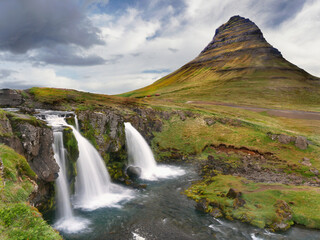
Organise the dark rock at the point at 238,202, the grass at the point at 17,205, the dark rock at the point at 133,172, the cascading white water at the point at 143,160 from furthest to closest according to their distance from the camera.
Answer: the cascading white water at the point at 143,160
the dark rock at the point at 133,172
the dark rock at the point at 238,202
the grass at the point at 17,205

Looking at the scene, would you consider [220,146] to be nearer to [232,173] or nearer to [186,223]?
[232,173]

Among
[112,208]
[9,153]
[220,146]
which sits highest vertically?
[9,153]

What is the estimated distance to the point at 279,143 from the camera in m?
44.2

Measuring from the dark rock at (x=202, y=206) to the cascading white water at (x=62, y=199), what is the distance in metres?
12.4

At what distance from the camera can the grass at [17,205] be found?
9.15 meters

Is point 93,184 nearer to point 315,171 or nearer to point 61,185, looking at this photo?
point 61,185

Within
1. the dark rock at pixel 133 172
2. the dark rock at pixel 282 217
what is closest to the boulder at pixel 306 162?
the dark rock at pixel 282 217

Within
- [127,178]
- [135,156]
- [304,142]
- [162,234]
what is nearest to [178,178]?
[127,178]

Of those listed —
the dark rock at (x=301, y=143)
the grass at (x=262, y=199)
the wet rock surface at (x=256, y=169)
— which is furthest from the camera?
the dark rock at (x=301, y=143)

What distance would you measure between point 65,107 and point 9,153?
107 ft

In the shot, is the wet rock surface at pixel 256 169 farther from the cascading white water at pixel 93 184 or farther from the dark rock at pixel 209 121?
the cascading white water at pixel 93 184

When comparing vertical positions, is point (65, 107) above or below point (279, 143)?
above

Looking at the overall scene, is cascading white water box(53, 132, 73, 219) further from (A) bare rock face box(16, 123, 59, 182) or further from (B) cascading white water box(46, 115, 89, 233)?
(A) bare rock face box(16, 123, 59, 182)

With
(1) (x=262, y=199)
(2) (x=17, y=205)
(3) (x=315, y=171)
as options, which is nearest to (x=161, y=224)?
(1) (x=262, y=199)
